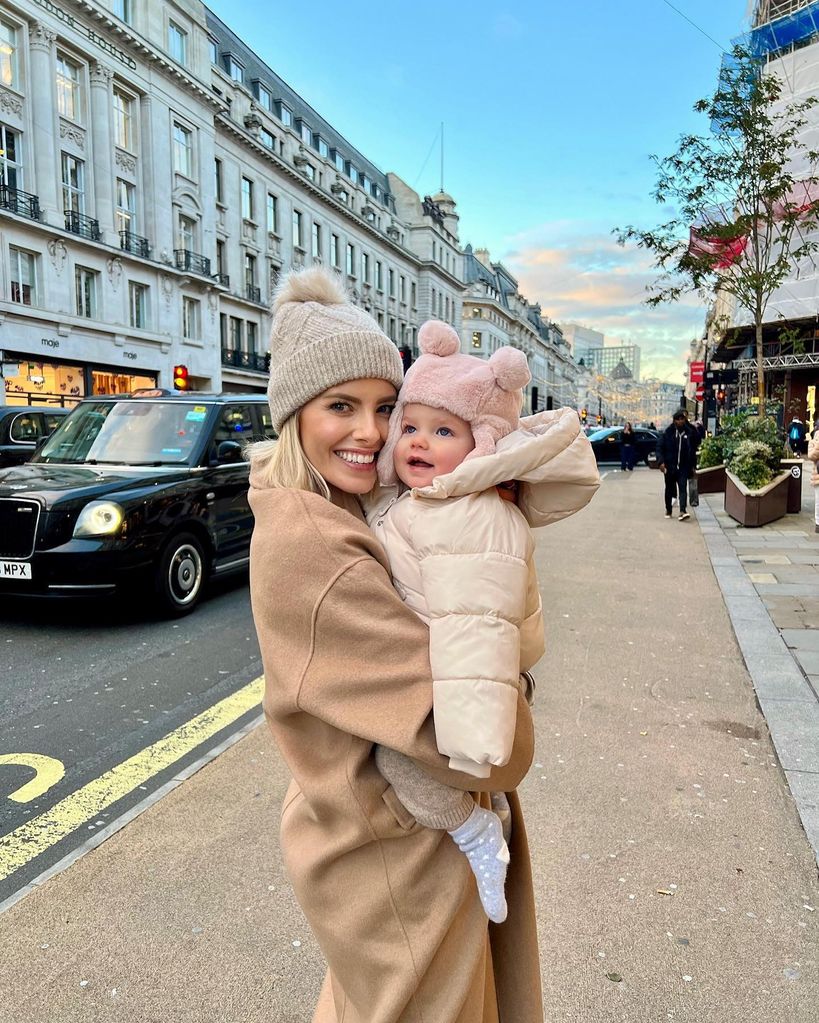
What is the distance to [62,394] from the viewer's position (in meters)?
30.7

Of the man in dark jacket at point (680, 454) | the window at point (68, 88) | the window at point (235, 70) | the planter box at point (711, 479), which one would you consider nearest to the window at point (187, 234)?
the window at point (68, 88)

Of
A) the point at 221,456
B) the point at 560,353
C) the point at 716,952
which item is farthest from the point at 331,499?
the point at 560,353

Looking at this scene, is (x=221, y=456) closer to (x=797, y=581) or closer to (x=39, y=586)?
(x=39, y=586)

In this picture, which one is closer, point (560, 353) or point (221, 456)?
point (221, 456)

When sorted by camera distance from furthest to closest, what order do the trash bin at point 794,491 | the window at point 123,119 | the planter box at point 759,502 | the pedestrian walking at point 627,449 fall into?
the window at point 123,119
the pedestrian walking at point 627,449
the trash bin at point 794,491
the planter box at point 759,502

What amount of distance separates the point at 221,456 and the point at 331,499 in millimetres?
5701

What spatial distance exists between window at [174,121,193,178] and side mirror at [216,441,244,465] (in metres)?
34.0

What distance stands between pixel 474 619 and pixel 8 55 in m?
35.3

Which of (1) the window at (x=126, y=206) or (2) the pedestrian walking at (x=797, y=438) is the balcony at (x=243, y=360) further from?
(2) the pedestrian walking at (x=797, y=438)

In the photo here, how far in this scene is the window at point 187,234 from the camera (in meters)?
36.6

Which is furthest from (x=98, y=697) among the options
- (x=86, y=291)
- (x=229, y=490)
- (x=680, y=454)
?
(x=86, y=291)

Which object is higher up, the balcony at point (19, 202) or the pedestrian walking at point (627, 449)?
the balcony at point (19, 202)

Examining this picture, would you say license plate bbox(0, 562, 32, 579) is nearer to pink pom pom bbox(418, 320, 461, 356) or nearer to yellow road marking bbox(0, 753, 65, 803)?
yellow road marking bbox(0, 753, 65, 803)

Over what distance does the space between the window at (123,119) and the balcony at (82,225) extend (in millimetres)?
4542
